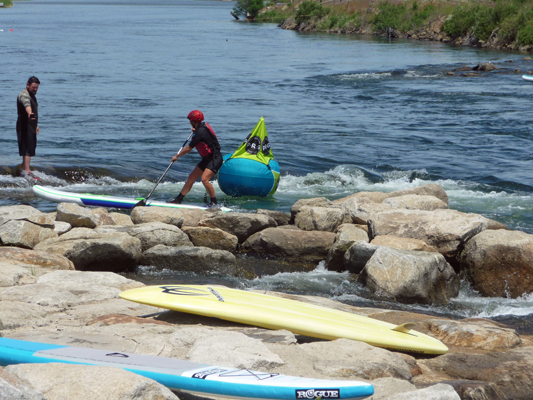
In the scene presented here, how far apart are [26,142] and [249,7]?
7661cm

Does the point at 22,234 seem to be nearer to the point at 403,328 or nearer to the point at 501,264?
the point at 403,328

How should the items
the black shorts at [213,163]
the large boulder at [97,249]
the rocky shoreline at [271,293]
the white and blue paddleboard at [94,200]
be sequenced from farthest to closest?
1. the black shorts at [213,163]
2. the white and blue paddleboard at [94,200]
3. the large boulder at [97,249]
4. the rocky shoreline at [271,293]

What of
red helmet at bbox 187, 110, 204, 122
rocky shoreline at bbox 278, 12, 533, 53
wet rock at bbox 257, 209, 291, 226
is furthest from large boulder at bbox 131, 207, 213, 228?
rocky shoreline at bbox 278, 12, 533, 53

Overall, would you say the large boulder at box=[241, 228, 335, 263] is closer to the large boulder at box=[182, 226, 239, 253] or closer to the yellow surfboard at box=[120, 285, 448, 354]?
the large boulder at box=[182, 226, 239, 253]

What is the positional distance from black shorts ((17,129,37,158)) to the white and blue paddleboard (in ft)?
3.27

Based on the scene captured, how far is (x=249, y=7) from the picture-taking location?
3300 inches

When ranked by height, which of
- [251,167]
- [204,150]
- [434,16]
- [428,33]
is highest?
[434,16]

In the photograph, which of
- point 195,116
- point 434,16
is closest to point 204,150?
point 195,116

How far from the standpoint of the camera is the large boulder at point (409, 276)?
661cm

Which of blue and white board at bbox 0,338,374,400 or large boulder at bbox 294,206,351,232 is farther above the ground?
blue and white board at bbox 0,338,374,400

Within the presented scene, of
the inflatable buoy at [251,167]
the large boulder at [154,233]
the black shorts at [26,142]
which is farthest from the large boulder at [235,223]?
the black shorts at [26,142]

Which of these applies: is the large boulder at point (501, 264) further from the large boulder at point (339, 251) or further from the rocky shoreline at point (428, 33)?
the rocky shoreline at point (428, 33)

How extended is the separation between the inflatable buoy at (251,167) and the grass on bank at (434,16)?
115 ft

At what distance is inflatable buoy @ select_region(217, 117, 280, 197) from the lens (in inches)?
416
